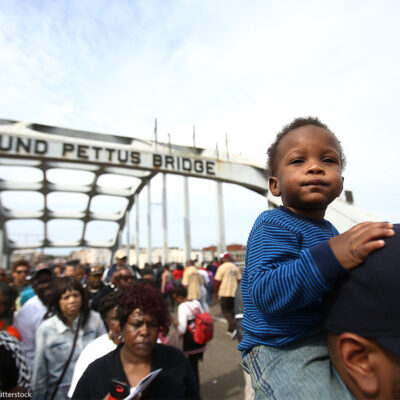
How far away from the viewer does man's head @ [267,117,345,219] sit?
3.43 feet

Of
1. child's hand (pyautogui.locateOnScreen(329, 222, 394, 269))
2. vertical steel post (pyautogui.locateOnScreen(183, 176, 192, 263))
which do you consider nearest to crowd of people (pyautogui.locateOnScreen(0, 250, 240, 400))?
child's hand (pyautogui.locateOnScreen(329, 222, 394, 269))

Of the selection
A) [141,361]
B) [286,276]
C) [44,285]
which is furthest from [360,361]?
[44,285]

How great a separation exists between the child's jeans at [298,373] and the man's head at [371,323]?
0.06 m

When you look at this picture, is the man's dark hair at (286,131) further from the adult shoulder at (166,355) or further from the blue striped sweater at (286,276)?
the adult shoulder at (166,355)

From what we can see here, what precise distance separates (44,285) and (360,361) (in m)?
4.74

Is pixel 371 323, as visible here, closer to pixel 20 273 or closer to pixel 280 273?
pixel 280 273

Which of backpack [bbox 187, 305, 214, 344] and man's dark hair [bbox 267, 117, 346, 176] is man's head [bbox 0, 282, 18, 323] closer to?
backpack [bbox 187, 305, 214, 344]

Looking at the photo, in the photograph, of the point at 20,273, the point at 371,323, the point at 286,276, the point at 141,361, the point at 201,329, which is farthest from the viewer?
the point at 20,273

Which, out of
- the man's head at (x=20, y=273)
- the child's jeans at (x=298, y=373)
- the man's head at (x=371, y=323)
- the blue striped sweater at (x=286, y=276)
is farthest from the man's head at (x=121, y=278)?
the man's head at (x=371, y=323)

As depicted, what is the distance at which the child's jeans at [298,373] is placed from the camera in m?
0.78

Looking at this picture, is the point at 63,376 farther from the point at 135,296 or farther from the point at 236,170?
the point at 236,170

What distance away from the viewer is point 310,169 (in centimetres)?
105

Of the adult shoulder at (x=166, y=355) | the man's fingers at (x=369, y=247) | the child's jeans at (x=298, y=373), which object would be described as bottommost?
the adult shoulder at (x=166, y=355)

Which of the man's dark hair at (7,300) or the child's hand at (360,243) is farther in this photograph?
the man's dark hair at (7,300)
